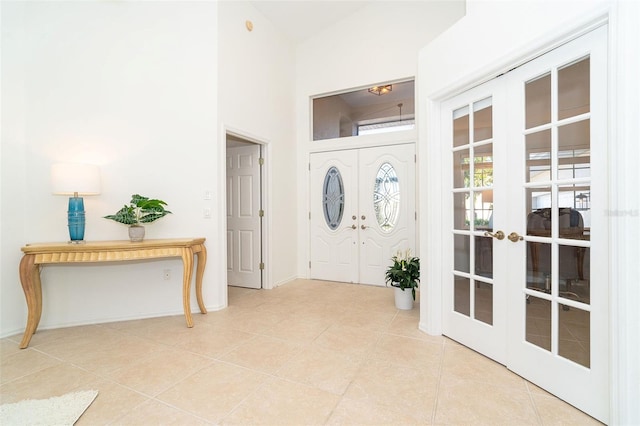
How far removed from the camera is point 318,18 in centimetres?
446

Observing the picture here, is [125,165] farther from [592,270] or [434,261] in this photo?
[592,270]

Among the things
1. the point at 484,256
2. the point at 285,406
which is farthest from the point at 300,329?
the point at 484,256

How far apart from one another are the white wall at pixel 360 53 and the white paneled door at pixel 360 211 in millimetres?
222

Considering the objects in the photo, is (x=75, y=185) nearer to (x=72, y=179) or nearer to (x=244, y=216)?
(x=72, y=179)

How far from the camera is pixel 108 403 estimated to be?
5.64 ft

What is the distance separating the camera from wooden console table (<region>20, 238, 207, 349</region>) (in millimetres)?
2471

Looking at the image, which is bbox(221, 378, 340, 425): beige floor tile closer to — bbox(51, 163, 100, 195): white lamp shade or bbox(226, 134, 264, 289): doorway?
bbox(51, 163, 100, 195): white lamp shade

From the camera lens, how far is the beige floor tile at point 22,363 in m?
2.04

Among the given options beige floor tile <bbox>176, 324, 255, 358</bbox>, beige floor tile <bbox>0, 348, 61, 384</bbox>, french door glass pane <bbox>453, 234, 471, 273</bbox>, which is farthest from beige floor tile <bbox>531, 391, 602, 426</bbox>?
beige floor tile <bbox>0, 348, 61, 384</bbox>

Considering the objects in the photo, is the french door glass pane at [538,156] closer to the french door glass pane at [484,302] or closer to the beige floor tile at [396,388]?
the french door glass pane at [484,302]

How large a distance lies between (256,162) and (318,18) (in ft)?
7.80

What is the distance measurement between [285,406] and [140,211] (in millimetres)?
2324

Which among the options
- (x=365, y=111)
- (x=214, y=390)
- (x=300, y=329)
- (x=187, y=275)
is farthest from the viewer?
(x=365, y=111)

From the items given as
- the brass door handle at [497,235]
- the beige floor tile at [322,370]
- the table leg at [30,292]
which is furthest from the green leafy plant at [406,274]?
the table leg at [30,292]
